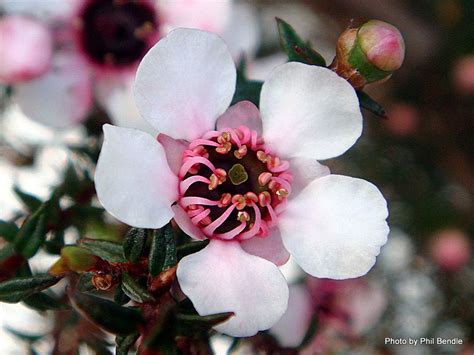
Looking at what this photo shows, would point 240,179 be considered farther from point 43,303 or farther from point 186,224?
point 43,303

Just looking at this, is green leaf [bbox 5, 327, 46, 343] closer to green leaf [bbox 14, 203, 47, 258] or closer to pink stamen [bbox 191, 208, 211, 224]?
green leaf [bbox 14, 203, 47, 258]

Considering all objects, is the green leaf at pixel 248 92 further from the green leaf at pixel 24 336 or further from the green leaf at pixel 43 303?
the green leaf at pixel 24 336

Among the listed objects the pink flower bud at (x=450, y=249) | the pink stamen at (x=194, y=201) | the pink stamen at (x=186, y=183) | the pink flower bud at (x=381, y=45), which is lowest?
the pink flower bud at (x=450, y=249)

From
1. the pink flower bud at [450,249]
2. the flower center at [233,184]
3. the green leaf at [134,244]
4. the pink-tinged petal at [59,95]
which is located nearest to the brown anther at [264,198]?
the flower center at [233,184]

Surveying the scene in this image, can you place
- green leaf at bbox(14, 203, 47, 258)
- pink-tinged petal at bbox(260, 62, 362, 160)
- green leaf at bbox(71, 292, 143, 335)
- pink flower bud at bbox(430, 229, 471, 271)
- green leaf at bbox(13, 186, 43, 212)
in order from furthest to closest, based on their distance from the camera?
1. pink flower bud at bbox(430, 229, 471, 271)
2. green leaf at bbox(13, 186, 43, 212)
3. green leaf at bbox(14, 203, 47, 258)
4. pink-tinged petal at bbox(260, 62, 362, 160)
5. green leaf at bbox(71, 292, 143, 335)

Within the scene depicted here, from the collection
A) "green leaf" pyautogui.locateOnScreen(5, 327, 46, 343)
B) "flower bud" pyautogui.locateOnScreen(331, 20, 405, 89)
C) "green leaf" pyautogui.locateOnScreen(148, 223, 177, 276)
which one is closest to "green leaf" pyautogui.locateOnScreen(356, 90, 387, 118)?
"flower bud" pyautogui.locateOnScreen(331, 20, 405, 89)
